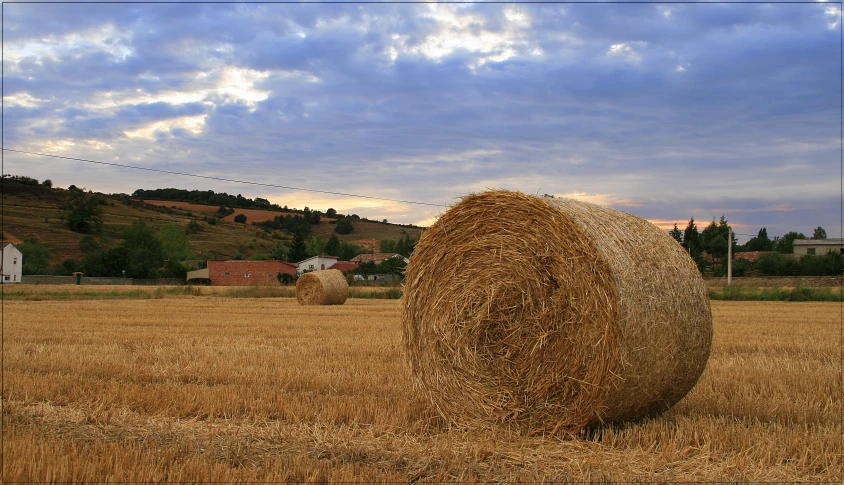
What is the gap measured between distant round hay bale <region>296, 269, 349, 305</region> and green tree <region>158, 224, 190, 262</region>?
56724 mm

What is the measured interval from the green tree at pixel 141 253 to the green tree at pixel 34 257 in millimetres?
6939

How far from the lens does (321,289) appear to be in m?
24.4

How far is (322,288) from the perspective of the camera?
24375 millimetres

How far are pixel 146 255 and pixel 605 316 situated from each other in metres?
64.1

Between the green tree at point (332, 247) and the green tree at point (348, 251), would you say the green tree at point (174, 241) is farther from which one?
the green tree at point (348, 251)

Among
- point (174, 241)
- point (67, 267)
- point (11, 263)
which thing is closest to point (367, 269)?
point (67, 267)

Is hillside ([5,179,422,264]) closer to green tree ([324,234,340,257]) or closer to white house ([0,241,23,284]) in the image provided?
white house ([0,241,23,284])

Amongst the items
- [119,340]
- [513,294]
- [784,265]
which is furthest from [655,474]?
[784,265]

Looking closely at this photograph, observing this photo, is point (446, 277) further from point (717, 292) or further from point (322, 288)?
point (717, 292)

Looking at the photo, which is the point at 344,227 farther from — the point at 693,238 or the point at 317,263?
the point at 693,238

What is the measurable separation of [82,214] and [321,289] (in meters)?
61.7

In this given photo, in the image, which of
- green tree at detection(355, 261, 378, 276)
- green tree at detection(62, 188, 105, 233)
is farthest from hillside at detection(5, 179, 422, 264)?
green tree at detection(355, 261, 378, 276)

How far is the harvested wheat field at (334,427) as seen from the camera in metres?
4.32


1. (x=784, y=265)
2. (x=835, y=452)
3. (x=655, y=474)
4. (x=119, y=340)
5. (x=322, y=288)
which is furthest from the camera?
(x=784, y=265)
